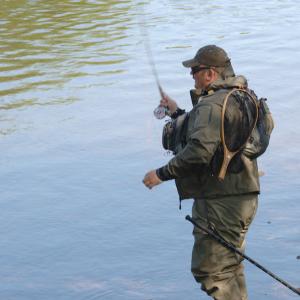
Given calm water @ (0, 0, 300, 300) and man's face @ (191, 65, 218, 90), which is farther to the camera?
calm water @ (0, 0, 300, 300)

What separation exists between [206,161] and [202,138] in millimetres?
162

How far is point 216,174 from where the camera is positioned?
5605 mm

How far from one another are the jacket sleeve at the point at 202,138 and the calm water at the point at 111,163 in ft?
5.43

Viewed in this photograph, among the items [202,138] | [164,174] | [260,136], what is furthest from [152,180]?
[260,136]

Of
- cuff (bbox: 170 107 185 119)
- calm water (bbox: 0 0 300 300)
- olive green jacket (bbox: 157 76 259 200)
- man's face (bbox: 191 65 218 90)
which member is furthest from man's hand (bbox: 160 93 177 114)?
calm water (bbox: 0 0 300 300)

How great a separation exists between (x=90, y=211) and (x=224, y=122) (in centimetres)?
364

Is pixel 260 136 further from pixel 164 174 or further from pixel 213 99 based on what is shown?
pixel 164 174

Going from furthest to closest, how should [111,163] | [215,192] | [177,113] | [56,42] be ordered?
[56,42], [111,163], [177,113], [215,192]

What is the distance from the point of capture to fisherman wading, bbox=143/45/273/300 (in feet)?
18.0

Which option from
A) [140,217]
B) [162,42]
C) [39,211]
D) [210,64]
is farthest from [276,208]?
[162,42]

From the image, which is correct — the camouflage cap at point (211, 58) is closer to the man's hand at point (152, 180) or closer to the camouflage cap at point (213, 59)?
the camouflage cap at point (213, 59)

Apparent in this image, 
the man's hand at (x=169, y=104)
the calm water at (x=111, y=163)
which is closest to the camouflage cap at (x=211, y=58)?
the man's hand at (x=169, y=104)

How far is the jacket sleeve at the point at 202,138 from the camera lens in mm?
5406

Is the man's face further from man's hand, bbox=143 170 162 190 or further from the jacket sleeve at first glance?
man's hand, bbox=143 170 162 190
